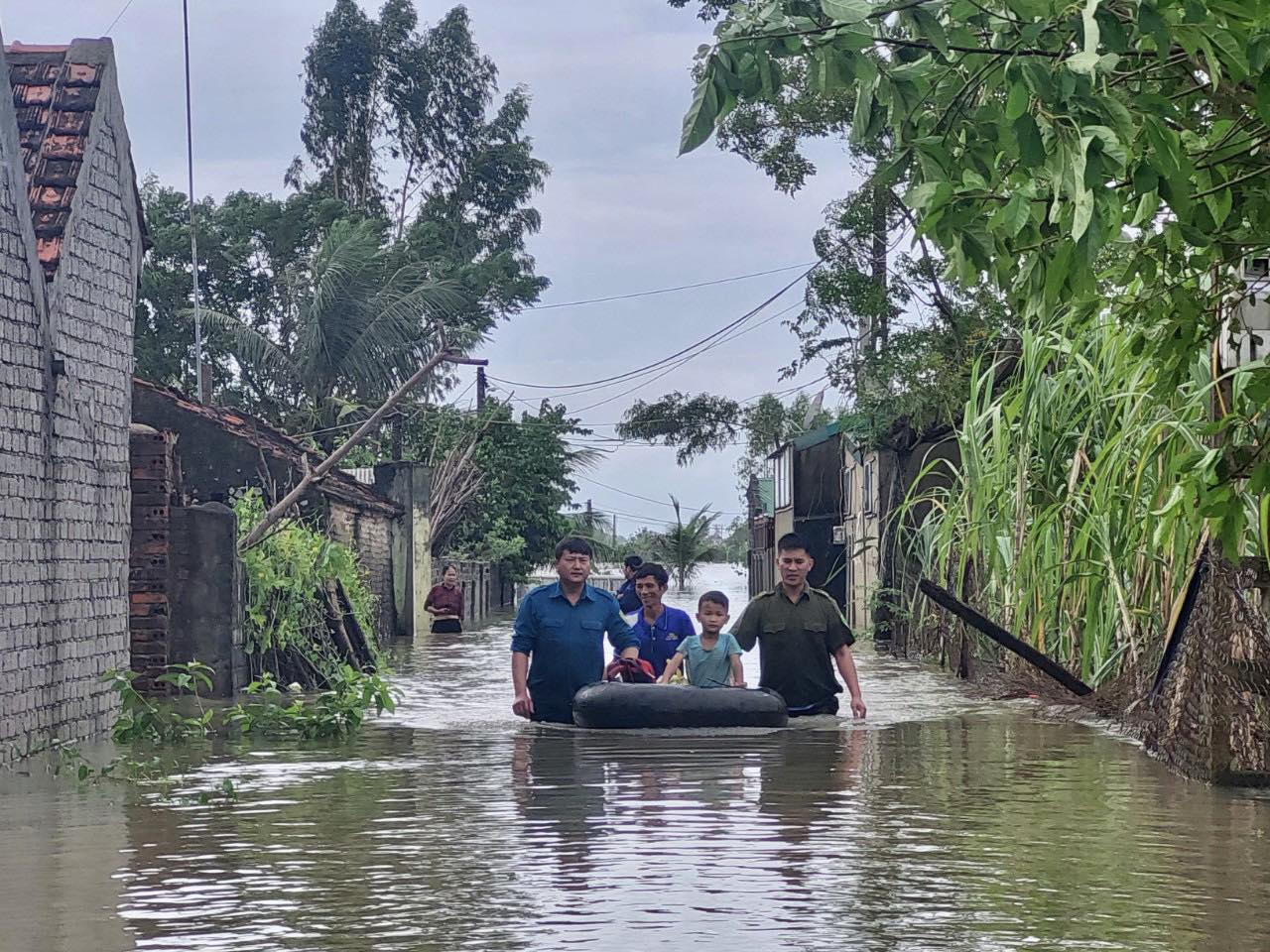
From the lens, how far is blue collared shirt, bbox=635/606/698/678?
16.6m

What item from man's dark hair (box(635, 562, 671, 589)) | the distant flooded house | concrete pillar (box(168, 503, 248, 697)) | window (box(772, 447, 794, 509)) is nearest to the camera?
man's dark hair (box(635, 562, 671, 589))

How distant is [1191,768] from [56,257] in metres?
8.87

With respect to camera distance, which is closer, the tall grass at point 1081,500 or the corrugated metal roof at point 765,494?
the tall grass at point 1081,500

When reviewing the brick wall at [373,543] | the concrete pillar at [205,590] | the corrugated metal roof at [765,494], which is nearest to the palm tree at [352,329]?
the brick wall at [373,543]

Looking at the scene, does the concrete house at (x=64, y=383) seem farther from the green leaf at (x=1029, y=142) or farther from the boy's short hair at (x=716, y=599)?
the green leaf at (x=1029, y=142)

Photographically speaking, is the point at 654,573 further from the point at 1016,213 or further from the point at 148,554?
the point at 1016,213

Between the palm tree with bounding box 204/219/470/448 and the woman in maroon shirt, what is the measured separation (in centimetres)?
520

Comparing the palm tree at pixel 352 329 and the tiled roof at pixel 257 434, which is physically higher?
the palm tree at pixel 352 329

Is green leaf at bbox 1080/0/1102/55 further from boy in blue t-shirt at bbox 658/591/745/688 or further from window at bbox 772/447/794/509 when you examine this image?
window at bbox 772/447/794/509

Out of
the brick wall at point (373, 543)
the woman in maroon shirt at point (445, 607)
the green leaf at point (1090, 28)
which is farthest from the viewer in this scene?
the woman in maroon shirt at point (445, 607)

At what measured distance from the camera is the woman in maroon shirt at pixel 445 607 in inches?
1539

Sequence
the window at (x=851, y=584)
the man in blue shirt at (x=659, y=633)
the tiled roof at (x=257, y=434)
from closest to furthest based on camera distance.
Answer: the man in blue shirt at (x=659, y=633) < the tiled roof at (x=257, y=434) < the window at (x=851, y=584)

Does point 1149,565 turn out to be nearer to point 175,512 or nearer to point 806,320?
point 175,512

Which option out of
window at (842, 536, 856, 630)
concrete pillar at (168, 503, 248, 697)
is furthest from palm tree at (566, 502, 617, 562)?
concrete pillar at (168, 503, 248, 697)
